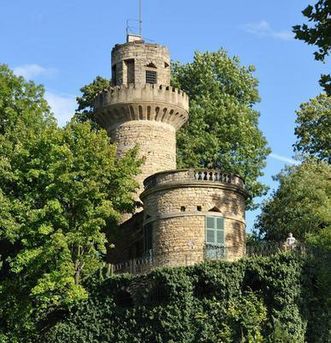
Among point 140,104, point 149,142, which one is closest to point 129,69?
point 140,104

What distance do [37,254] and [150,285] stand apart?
181 inches

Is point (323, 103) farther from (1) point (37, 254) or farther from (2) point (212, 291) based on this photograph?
(1) point (37, 254)

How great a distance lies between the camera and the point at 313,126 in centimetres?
4378

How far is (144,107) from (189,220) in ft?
31.6

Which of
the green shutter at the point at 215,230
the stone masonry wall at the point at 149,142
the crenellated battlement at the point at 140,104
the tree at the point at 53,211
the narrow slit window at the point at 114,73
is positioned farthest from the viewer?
the narrow slit window at the point at 114,73

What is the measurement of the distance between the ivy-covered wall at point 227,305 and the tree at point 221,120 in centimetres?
1385

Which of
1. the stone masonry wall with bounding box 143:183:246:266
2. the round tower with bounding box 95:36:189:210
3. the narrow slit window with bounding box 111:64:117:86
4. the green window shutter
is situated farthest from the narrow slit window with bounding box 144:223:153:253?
the narrow slit window with bounding box 111:64:117:86

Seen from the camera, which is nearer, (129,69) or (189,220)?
(189,220)

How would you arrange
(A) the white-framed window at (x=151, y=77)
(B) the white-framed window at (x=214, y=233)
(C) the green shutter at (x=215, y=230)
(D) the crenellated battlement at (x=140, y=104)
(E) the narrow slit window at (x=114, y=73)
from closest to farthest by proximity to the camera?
1. (B) the white-framed window at (x=214, y=233)
2. (C) the green shutter at (x=215, y=230)
3. (D) the crenellated battlement at (x=140, y=104)
4. (A) the white-framed window at (x=151, y=77)
5. (E) the narrow slit window at (x=114, y=73)

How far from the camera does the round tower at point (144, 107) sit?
4209cm

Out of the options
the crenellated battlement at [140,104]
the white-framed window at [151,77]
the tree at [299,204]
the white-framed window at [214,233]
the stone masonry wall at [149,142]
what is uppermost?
the white-framed window at [151,77]

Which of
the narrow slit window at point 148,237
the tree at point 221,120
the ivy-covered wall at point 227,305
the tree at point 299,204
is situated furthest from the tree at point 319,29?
the tree at point 221,120

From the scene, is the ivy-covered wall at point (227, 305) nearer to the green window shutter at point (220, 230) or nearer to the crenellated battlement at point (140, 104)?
the green window shutter at point (220, 230)

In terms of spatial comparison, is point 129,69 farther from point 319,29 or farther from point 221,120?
point 319,29
